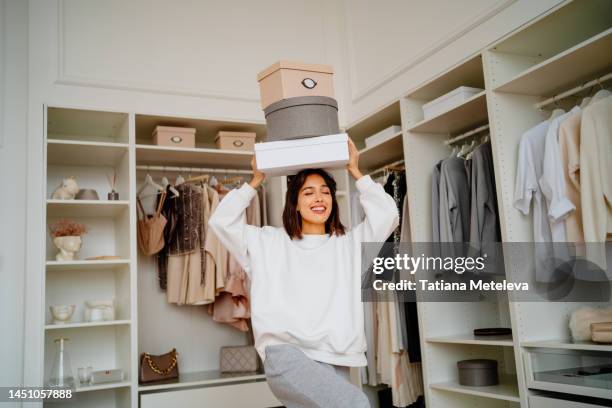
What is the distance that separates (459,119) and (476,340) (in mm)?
1161

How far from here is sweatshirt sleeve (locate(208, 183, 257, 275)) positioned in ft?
6.88

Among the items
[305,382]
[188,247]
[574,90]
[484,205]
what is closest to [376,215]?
[305,382]

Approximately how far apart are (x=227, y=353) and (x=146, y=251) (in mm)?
835

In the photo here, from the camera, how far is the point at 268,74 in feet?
8.32

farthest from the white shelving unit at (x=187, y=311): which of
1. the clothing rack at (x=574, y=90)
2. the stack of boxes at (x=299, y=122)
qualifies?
the clothing rack at (x=574, y=90)

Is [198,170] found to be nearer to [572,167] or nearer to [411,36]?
[411,36]

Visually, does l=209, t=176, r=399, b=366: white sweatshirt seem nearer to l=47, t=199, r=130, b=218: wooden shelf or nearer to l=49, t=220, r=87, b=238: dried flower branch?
l=47, t=199, r=130, b=218: wooden shelf

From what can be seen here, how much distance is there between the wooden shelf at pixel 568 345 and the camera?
2.25 metres

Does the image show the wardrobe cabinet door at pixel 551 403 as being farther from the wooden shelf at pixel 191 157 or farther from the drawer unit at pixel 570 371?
the wooden shelf at pixel 191 157

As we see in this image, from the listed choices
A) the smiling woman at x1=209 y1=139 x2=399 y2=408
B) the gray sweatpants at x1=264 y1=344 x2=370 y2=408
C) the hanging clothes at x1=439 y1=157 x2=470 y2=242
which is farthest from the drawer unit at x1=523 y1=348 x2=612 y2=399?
the gray sweatpants at x1=264 y1=344 x2=370 y2=408

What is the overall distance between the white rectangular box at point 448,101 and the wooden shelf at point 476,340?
3.81ft

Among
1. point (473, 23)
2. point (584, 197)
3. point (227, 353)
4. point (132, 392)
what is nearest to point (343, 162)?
point (584, 197)

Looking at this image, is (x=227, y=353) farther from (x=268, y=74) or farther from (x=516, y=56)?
(x=516, y=56)

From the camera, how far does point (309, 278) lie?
2.03m
